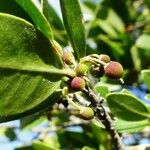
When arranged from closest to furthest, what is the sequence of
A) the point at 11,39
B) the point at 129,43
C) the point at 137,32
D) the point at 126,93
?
the point at 11,39
the point at 126,93
the point at 129,43
the point at 137,32

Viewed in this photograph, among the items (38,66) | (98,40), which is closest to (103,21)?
(98,40)

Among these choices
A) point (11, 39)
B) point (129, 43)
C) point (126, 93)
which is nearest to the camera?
point (11, 39)

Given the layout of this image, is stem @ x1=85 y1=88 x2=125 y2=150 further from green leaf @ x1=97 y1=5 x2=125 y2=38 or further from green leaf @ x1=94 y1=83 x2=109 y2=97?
green leaf @ x1=97 y1=5 x2=125 y2=38

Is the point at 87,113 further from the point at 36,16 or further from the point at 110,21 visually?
the point at 110,21

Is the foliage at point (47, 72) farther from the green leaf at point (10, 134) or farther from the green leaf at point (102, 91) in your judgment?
the green leaf at point (10, 134)

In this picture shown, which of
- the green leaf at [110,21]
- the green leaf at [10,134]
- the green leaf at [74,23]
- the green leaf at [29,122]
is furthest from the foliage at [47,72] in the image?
the green leaf at [10,134]

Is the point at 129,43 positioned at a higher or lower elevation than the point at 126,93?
lower

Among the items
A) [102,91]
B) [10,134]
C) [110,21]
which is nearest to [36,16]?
[102,91]

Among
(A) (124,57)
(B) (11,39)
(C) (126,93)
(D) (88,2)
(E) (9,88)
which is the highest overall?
(B) (11,39)

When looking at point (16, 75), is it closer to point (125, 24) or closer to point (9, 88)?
point (9, 88)
